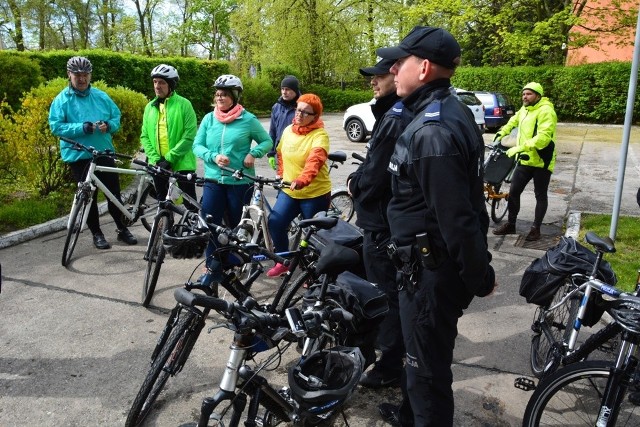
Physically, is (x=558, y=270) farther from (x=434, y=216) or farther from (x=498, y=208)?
(x=498, y=208)

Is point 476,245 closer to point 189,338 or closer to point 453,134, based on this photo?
point 453,134

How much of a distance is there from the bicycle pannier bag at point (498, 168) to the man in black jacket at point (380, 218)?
411 centimetres

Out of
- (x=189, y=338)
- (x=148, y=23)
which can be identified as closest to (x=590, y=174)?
(x=189, y=338)

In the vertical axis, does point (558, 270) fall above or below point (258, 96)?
below

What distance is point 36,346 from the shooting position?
4035mm

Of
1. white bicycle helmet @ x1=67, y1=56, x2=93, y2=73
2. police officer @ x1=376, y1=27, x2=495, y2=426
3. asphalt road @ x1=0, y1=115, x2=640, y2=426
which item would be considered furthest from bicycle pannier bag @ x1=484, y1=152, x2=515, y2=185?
white bicycle helmet @ x1=67, y1=56, x2=93, y2=73

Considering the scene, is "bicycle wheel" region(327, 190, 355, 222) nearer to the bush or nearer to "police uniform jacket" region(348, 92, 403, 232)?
"police uniform jacket" region(348, 92, 403, 232)

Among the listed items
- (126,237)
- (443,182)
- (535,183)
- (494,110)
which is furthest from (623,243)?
(494,110)

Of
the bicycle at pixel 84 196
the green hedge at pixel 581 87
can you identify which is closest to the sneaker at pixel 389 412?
the bicycle at pixel 84 196

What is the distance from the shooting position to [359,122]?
15945 mm

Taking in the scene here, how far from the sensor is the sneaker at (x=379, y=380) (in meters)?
3.58

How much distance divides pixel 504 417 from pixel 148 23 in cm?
5156

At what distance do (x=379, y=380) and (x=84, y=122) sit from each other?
4.25 m

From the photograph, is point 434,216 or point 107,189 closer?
point 434,216
